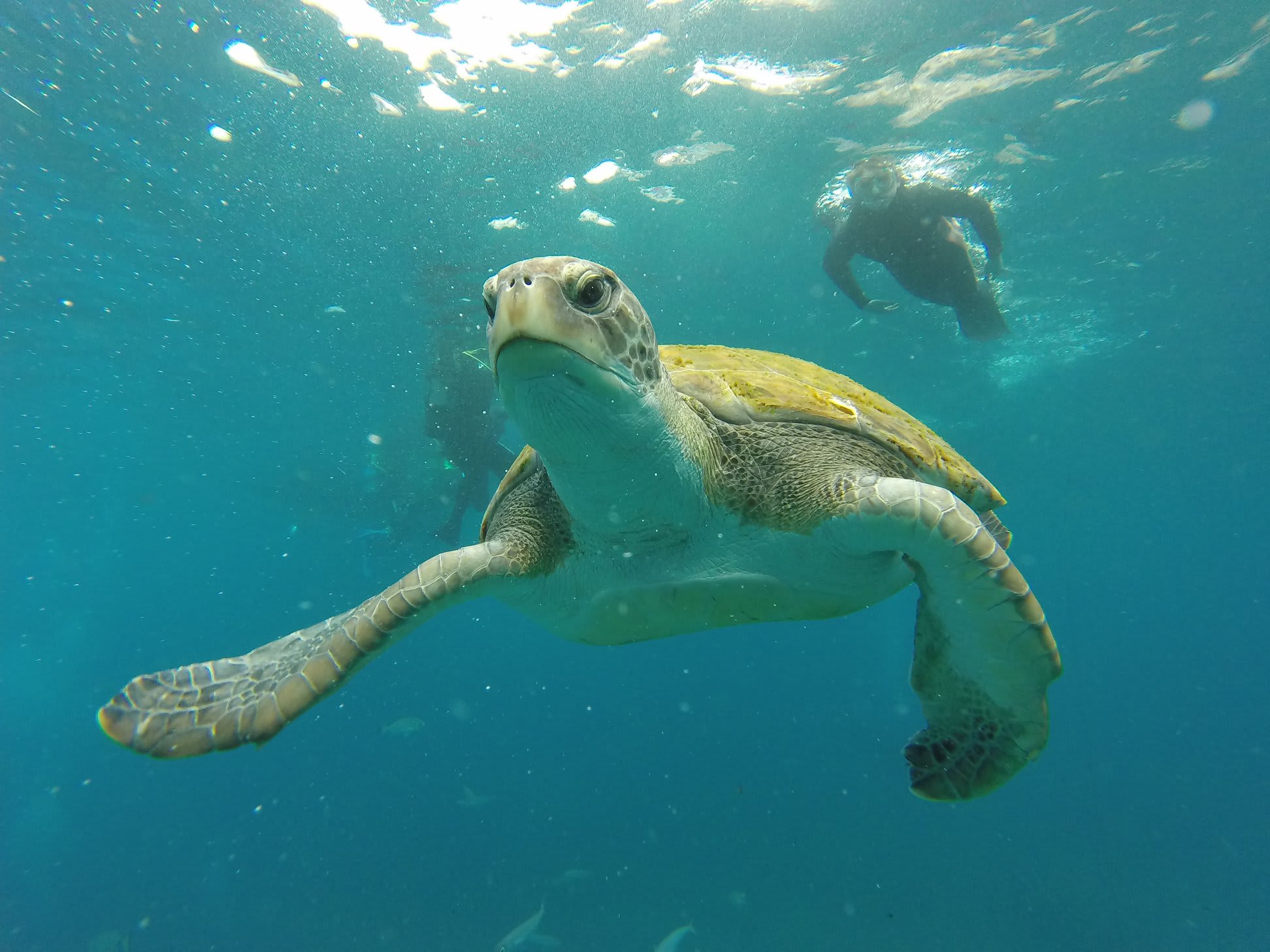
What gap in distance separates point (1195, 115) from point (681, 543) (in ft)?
45.0

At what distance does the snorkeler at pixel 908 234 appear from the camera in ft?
35.6

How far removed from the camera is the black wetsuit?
427 inches

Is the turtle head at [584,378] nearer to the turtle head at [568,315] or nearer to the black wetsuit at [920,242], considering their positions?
the turtle head at [568,315]

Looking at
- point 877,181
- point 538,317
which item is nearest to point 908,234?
point 877,181

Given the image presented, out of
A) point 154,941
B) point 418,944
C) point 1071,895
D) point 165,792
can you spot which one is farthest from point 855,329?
point 165,792

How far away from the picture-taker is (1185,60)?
9.19m

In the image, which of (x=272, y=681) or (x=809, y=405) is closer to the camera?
(x=272, y=681)

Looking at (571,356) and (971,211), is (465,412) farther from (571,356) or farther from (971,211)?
(571,356)

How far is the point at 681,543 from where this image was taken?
2.78m

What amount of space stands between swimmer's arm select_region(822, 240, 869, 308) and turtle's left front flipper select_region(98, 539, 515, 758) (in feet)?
35.2

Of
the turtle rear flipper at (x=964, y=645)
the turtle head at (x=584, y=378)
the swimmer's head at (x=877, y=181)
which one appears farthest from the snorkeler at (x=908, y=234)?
the turtle head at (x=584, y=378)

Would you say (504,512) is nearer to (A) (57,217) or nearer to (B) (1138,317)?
(A) (57,217)

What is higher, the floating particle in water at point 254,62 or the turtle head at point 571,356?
the floating particle in water at point 254,62

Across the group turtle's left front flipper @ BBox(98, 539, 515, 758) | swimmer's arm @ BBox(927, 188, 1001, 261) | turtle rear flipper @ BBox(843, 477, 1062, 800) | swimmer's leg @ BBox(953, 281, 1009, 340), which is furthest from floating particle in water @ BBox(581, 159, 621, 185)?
turtle rear flipper @ BBox(843, 477, 1062, 800)
